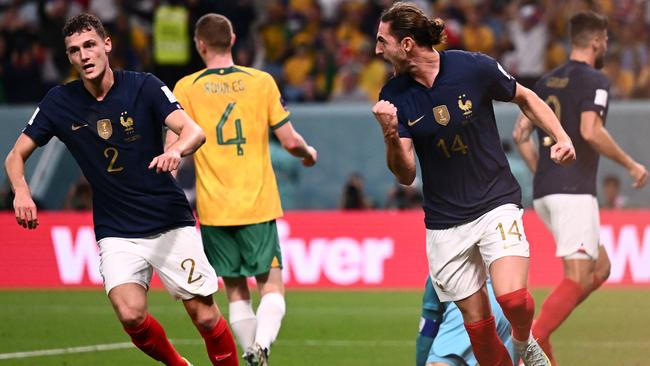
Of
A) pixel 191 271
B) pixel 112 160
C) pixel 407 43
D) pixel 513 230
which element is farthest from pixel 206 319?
pixel 407 43

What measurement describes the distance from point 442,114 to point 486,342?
1336 mm

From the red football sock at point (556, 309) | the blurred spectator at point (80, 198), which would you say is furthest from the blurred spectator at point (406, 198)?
the red football sock at point (556, 309)

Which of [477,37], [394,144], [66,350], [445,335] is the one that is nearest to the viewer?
[394,144]

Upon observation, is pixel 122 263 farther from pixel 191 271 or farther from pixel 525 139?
pixel 525 139

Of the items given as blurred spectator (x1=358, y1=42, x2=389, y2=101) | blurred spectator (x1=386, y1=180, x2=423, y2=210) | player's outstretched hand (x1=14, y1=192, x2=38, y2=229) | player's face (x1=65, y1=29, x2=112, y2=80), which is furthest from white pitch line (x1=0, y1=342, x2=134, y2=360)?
blurred spectator (x1=358, y1=42, x2=389, y2=101)

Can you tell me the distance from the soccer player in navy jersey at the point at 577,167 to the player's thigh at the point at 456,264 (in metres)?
1.93

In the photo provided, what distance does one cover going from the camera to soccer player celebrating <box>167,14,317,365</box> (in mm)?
8805

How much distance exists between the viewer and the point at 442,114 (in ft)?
23.4

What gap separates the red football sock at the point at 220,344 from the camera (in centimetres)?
792

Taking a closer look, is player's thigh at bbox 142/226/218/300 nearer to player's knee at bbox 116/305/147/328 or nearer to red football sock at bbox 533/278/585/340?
player's knee at bbox 116/305/147/328

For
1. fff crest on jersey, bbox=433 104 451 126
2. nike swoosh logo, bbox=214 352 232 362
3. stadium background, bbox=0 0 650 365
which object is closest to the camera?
fff crest on jersey, bbox=433 104 451 126

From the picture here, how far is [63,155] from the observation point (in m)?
19.3

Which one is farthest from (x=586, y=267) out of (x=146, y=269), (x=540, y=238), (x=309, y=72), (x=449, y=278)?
(x=309, y=72)

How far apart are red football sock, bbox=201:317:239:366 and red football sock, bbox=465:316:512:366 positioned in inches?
66.5
